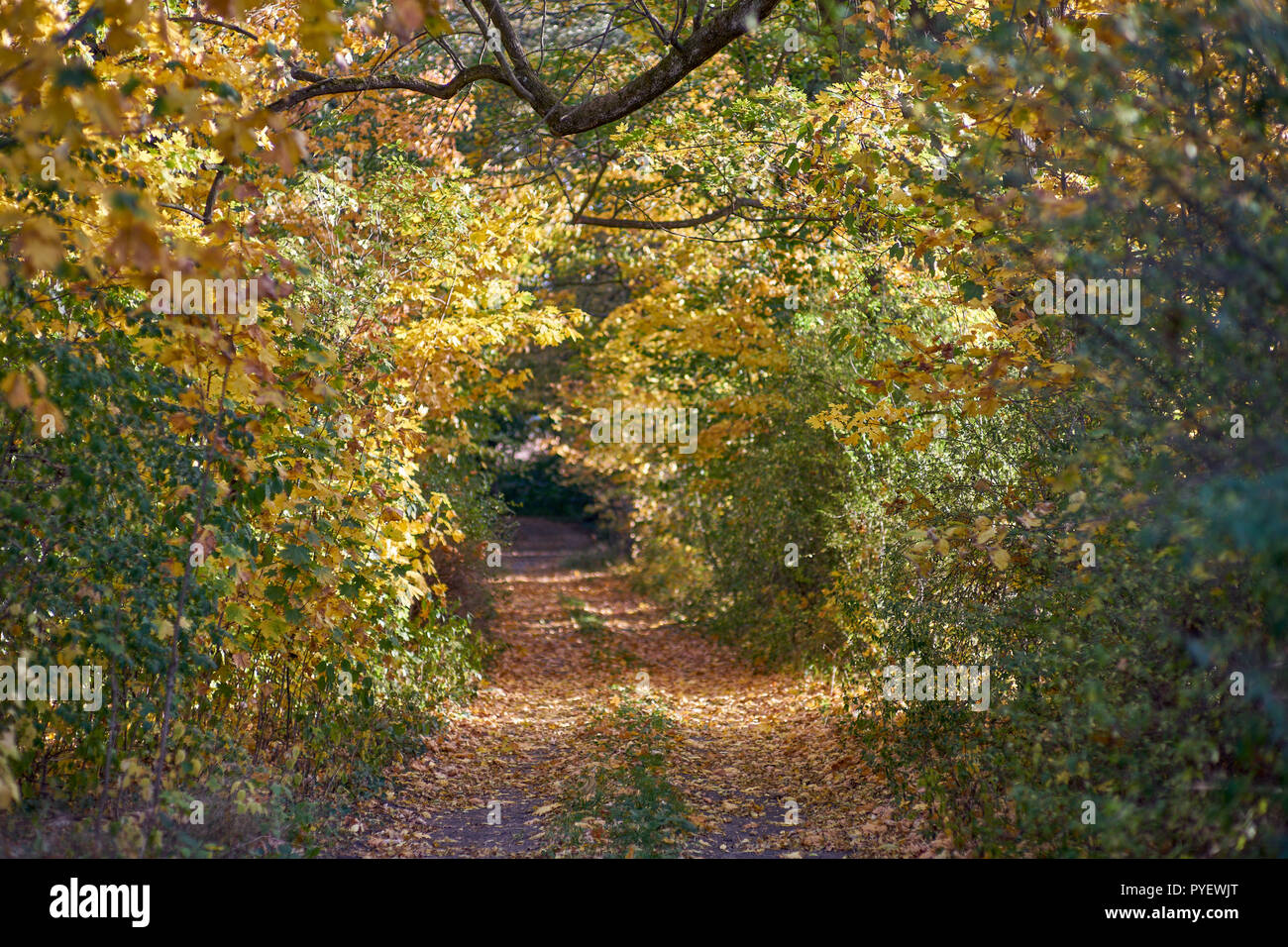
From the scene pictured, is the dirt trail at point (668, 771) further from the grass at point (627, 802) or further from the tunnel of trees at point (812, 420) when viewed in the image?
the tunnel of trees at point (812, 420)

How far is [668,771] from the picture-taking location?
8.02 metres

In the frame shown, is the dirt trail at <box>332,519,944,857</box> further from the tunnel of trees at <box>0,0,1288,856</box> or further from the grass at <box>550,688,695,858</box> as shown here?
the tunnel of trees at <box>0,0,1288,856</box>

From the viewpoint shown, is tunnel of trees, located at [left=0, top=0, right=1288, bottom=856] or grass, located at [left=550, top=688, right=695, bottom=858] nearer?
tunnel of trees, located at [left=0, top=0, right=1288, bottom=856]

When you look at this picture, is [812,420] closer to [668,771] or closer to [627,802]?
[668,771]

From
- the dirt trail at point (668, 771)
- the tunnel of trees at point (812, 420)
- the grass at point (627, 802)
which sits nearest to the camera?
the tunnel of trees at point (812, 420)

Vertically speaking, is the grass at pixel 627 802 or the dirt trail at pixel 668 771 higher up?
the grass at pixel 627 802

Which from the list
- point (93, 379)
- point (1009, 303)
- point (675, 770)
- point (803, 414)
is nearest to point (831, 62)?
point (803, 414)

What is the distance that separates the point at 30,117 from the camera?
10.7 feet

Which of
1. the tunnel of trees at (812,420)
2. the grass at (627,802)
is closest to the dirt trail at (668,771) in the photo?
the grass at (627,802)

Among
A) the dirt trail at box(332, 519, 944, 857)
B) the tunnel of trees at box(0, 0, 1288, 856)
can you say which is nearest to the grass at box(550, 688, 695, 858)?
the dirt trail at box(332, 519, 944, 857)

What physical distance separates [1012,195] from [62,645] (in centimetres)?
466

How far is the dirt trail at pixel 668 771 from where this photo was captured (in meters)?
6.40

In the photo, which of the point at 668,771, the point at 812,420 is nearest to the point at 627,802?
the point at 668,771

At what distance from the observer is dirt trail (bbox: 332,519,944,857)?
252 inches
